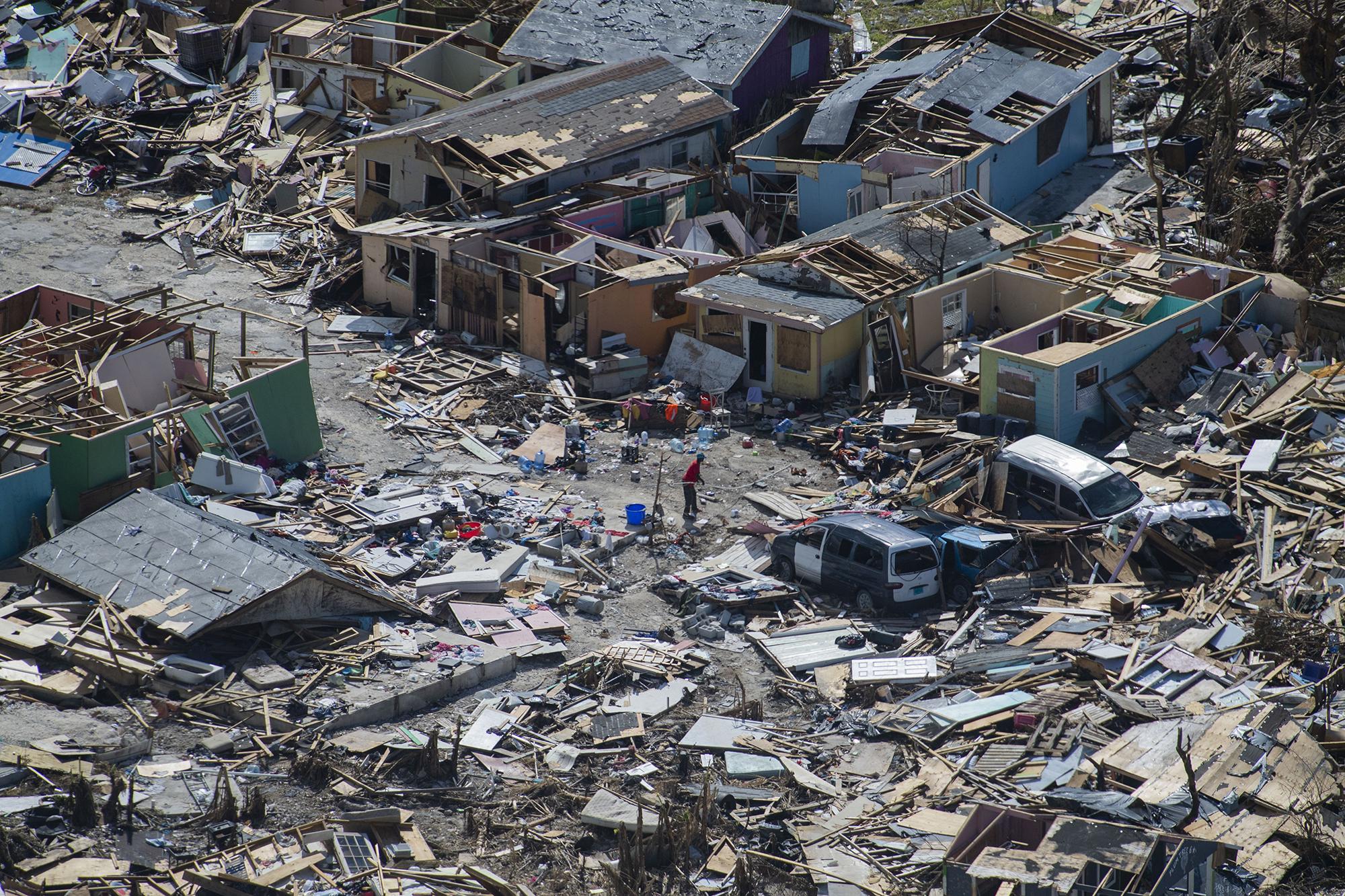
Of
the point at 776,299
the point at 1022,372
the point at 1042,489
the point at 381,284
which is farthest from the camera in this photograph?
the point at 381,284

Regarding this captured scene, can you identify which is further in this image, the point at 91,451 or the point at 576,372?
the point at 576,372

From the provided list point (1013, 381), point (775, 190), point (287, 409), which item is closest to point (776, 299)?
point (1013, 381)

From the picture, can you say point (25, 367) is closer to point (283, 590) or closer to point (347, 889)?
point (283, 590)

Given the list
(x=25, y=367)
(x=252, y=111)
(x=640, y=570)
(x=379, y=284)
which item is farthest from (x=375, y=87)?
(x=640, y=570)

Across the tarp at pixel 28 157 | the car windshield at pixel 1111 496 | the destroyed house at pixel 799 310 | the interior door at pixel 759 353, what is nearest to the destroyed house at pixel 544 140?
the destroyed house at pixel 799 310

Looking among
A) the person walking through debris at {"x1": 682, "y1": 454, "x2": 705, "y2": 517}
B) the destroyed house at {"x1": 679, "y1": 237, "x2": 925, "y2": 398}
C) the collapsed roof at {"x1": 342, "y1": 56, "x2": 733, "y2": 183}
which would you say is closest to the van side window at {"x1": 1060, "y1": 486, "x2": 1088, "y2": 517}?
the person walking through debris at {"x1": 682, "y1": 454, "x2": 705, "y2": 517}

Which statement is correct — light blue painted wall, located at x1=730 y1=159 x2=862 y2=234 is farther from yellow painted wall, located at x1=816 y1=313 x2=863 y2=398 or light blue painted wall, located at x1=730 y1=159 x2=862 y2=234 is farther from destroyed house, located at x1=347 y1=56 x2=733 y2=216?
yellow painted wall, located at x1=816 y1=313 x2=863 y2=398

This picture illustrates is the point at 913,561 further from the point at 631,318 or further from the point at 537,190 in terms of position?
the point at 537,190
